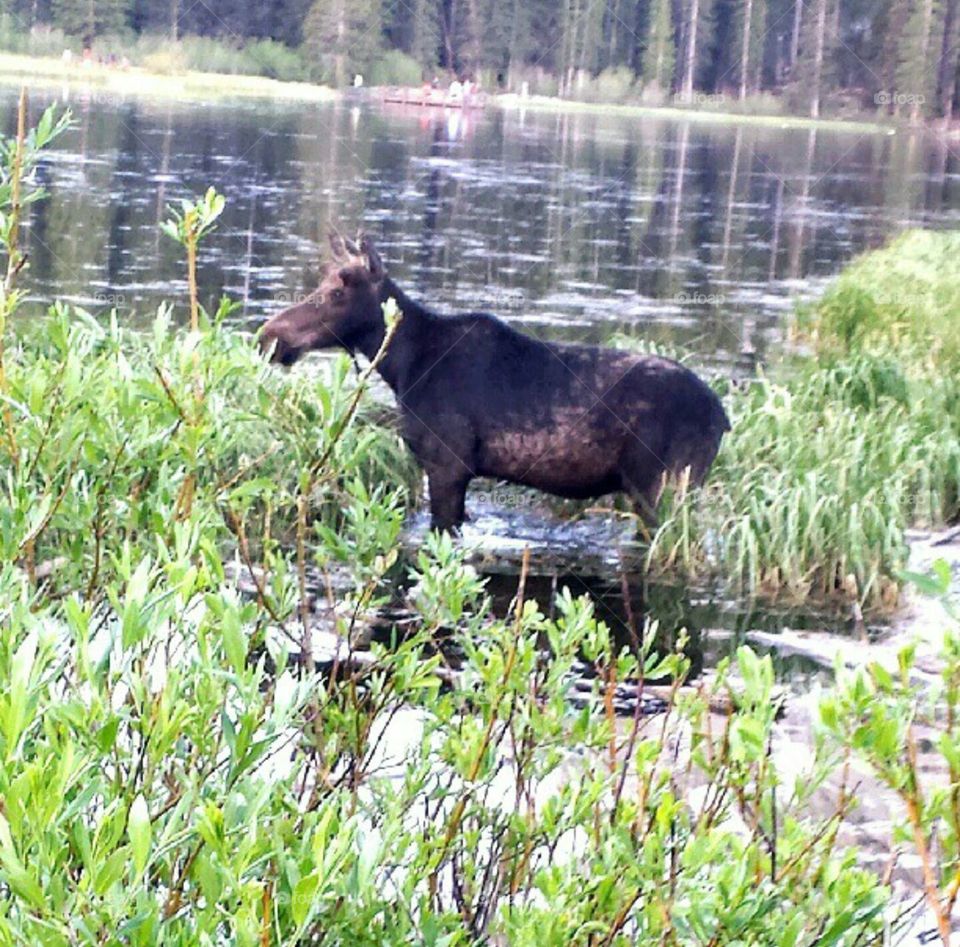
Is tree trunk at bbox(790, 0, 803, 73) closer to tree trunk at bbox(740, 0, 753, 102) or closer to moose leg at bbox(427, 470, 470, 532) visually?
tree trunk at bbox(740, 0, 753, 102)

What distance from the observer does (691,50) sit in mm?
24469

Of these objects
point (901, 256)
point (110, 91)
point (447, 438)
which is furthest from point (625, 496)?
point (110, 91)

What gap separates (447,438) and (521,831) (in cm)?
485

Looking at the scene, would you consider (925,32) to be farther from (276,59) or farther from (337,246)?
(337,246)

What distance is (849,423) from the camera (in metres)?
7.79

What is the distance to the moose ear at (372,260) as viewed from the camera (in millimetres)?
7176

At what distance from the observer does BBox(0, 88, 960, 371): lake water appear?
15453mm

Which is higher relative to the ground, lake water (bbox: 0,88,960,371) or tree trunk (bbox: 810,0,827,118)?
tree trunk (bbox: 810,0,827,118)

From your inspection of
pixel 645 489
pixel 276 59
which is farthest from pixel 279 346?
pixel 276 59

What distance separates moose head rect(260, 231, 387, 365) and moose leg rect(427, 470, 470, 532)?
0.70 m

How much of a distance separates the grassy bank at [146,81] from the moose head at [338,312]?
19.0 metres

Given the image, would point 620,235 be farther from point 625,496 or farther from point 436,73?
point 625,496
